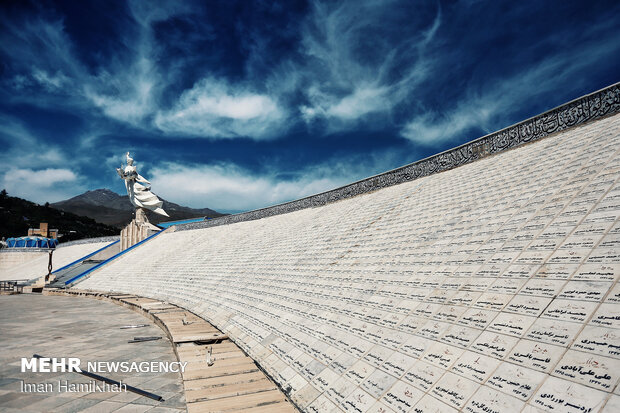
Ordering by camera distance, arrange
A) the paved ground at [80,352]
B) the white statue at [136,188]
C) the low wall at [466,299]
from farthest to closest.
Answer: the white statue at [136,188] < the paved ground at [80,352] < the low wall at [466,299]

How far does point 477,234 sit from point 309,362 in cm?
323

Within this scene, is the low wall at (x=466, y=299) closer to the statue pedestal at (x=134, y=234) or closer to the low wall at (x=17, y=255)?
the statue pedestal at (x=134, y=234)

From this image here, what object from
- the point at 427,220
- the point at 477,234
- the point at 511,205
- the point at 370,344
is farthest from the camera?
the point at 427,220

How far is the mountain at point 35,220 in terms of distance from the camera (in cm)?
4756

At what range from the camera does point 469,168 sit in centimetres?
1022

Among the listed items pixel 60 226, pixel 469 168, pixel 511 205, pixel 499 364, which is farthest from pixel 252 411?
pixel 60 226

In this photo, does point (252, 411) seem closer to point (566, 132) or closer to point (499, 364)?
point (499, 364)

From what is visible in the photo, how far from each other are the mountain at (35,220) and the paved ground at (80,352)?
4371cm

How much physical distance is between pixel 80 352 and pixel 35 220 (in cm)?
6102

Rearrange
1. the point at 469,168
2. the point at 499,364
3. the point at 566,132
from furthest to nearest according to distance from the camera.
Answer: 1. the point at 469,168
2. the point at 566,132
3. the point at 499,364

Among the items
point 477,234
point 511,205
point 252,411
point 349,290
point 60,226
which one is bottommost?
point 252,411

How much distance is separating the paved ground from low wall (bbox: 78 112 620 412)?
4.62ft

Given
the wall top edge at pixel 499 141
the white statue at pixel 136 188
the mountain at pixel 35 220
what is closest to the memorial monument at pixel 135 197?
the white statue at pixel 136 188

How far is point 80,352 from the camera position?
6531 mm
